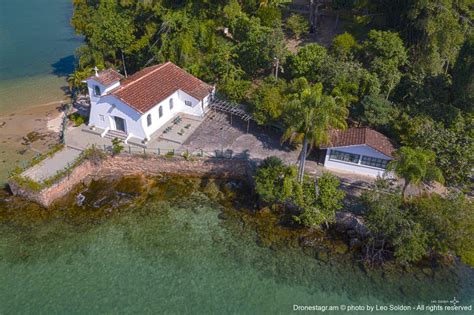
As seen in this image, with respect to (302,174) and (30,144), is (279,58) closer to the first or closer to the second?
(302,174)

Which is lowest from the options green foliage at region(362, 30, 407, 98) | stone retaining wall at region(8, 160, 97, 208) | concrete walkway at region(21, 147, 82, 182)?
stone retaining wall at region(8, 160, 97, 208)

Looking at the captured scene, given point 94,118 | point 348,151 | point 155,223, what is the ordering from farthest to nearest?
point 94,118 < point 348,151 < point 155,223

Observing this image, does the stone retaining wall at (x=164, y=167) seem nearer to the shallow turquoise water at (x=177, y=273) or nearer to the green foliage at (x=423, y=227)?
the shallow turquoise water at (x=177, y=273)

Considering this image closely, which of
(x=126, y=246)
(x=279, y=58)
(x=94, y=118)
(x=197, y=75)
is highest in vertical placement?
(x=279, y=58)

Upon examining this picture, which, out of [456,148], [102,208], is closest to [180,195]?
[102,208]

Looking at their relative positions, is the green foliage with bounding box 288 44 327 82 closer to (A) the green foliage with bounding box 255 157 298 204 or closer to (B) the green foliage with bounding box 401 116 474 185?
(B) the green foliage with bounding box 401 116 474 185

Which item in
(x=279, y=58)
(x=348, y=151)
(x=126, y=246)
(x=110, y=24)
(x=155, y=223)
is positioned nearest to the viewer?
(x=126, y=246)

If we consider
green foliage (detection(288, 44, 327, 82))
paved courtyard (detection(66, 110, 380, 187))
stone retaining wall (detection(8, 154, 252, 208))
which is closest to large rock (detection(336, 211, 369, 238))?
paved courtyard (detection(66, 110, 380, 187))
